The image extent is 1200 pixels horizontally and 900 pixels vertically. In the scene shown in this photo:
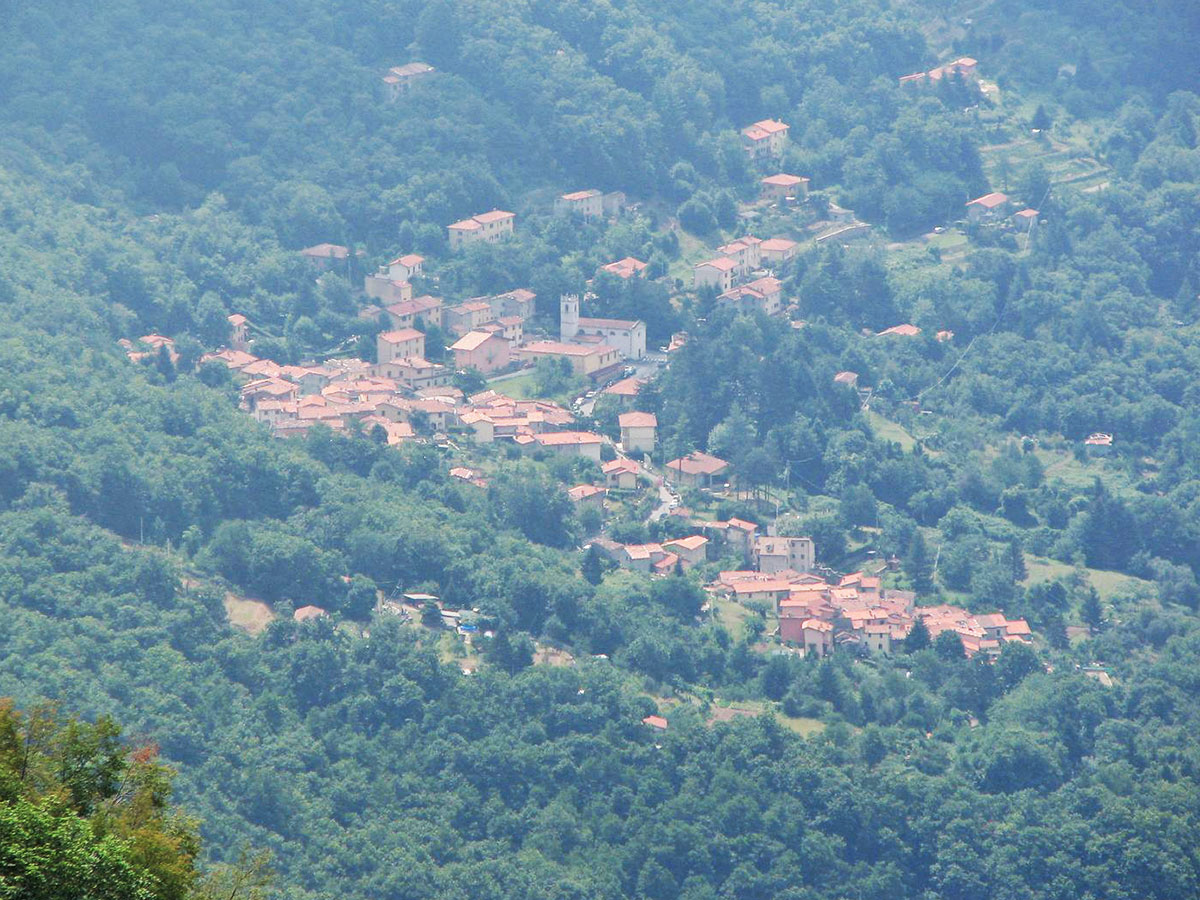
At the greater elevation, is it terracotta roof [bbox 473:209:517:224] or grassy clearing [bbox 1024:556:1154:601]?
terracotta roof [bbox 473:209:517:224]

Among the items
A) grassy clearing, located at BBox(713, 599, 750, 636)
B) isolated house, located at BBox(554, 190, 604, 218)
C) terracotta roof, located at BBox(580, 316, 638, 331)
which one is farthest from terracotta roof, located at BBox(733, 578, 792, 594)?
isolated house, located at BBox(554, 190, 604, 218)

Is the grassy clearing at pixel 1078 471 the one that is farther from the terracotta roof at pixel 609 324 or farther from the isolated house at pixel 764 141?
the isolated house at pixel 764 141

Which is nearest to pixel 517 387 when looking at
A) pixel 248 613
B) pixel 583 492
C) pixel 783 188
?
pixel 583 492

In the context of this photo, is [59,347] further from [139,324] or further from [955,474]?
[955,474]

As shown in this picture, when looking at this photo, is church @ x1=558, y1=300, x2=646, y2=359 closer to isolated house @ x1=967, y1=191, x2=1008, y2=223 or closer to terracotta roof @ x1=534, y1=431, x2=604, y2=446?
terracotta roof @ x1=534, y1=431, x2=604, y2=446

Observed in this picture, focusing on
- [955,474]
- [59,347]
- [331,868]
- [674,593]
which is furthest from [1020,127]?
[331,868]

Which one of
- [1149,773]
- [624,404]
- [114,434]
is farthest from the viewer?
[624,404]
